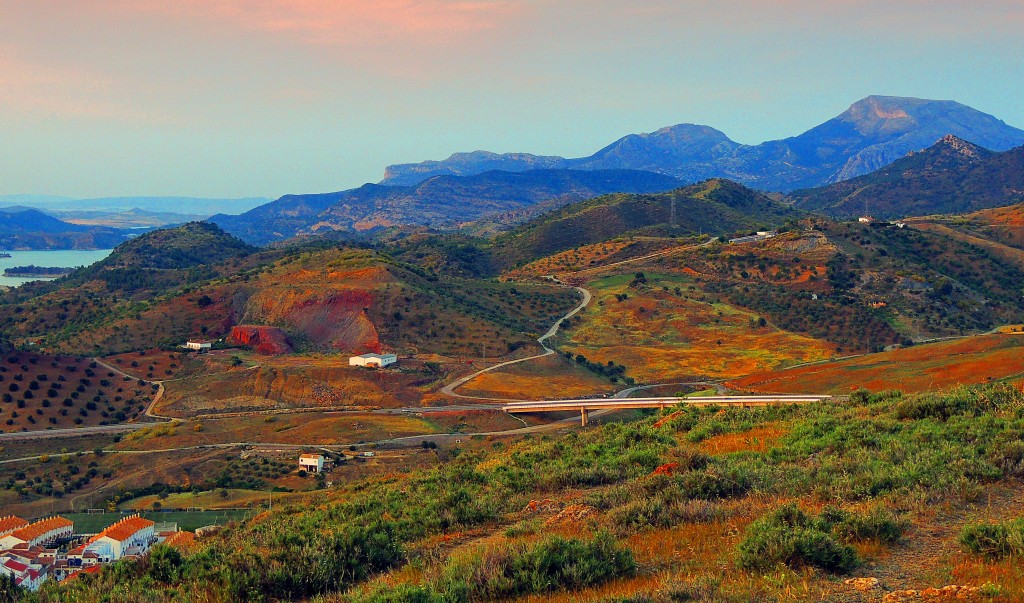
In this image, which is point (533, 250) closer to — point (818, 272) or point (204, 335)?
point (818, 272)

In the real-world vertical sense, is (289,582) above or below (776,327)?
above

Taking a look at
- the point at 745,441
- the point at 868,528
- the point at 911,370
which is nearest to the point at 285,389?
the point at 911,370

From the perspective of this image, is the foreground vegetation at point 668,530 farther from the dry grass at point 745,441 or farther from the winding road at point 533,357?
the winding road at point 533,357

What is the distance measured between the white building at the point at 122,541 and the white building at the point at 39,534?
3.60 meters

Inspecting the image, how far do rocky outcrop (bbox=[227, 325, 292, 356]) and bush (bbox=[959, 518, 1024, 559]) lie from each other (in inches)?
3615

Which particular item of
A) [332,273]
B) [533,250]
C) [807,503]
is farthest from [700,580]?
[533,250]

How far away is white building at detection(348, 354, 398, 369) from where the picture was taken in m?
85.9

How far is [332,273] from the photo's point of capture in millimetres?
117625

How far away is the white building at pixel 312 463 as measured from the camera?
2209 inches

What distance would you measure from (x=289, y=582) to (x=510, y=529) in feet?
13.1

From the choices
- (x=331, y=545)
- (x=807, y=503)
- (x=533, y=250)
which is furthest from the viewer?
(x=533, y=250)

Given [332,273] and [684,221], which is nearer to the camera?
[332,273]

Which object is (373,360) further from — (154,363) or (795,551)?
(795,551)

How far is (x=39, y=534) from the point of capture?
40000mm
